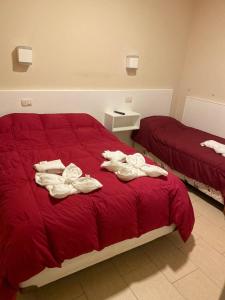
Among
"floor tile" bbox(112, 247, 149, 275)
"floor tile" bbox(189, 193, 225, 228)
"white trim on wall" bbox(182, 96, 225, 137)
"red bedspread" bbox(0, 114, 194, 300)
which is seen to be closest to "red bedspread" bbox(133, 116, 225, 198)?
"white trim on wall" bbox(182, 96, 225, 137)

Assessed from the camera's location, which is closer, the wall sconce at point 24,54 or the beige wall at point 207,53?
the wall sconce at point 24,54

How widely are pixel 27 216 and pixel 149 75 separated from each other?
2791 mm

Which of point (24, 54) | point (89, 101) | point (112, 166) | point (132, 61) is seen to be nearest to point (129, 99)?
point (132, 61)

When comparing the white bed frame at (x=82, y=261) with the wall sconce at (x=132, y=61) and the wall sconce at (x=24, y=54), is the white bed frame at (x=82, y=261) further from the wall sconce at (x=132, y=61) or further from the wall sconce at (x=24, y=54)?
the wall sconce at (x=132, y=61)

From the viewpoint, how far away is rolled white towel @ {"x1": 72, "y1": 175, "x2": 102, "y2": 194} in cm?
148

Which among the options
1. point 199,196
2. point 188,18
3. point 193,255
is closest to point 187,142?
point 199,196

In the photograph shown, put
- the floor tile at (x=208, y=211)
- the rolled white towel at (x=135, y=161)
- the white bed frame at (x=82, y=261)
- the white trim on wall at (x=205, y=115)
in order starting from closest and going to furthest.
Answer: the white bed frame at (x=82, y=261) < the rolled white towel at (x=135, y=161) < the floor tile at (x=208, y=211) < the white trim on wall at (x=205, y=115)

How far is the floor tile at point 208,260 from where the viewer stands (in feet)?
5.49

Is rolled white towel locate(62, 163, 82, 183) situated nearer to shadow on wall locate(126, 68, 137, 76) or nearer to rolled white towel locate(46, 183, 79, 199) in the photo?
rolled white towel locate(46, 183, 79, 199)

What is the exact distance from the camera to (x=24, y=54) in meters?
2.40

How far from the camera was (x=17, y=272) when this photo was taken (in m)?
1.17

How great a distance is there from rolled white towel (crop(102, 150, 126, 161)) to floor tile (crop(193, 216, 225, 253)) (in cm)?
98

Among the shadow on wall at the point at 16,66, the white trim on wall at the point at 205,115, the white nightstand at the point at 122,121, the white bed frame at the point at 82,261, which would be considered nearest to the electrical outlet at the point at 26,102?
the shadow on wall at the point at 16,66

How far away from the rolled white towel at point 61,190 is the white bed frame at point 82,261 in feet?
1.31
